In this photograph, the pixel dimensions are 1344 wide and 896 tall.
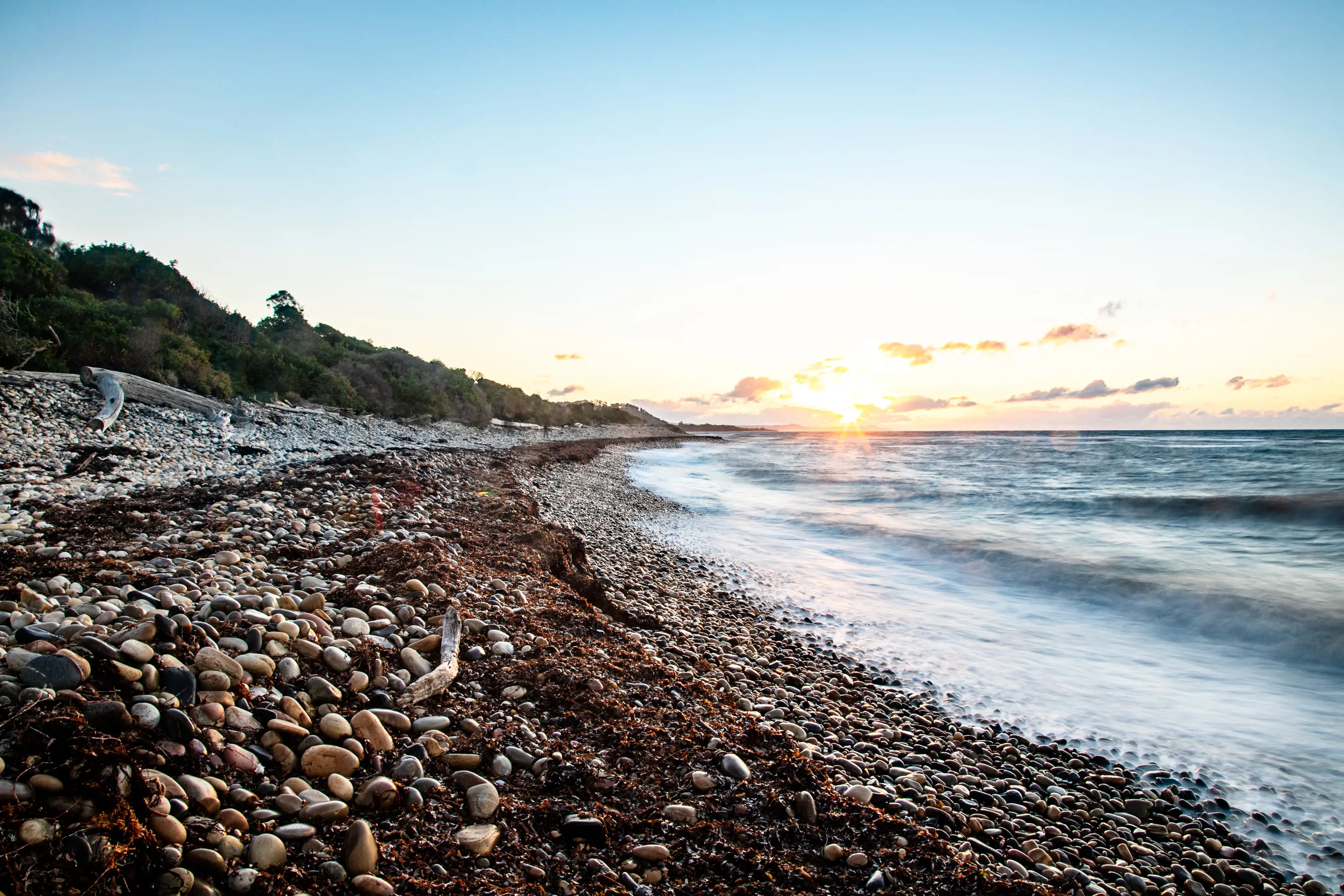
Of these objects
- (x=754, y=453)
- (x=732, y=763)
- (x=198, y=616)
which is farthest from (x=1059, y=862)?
(x=754, y=453)

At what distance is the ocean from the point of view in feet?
14.5

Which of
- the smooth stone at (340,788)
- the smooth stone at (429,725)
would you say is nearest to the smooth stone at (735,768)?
the smooth stone at (429,725)

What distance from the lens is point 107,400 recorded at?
12.6m

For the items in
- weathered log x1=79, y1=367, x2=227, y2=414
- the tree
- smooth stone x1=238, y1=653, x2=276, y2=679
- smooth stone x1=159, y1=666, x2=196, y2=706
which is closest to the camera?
smooth stone x1=159, y1=666, x2=196, y2=706

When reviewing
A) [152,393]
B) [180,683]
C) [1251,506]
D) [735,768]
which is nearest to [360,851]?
[180,683]

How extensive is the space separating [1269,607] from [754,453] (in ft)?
124

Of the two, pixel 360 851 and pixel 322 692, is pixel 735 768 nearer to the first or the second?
pixel 360 851

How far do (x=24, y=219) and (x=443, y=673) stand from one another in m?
41.4

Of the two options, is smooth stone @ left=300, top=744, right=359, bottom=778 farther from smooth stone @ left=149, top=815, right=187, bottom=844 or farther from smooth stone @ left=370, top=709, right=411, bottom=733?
smooth stone @ left=149, top=815, right=187, bottom=844

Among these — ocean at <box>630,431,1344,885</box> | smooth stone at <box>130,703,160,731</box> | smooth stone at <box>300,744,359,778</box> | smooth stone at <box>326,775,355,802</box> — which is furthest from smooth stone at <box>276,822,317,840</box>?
ocean at <box>630,431,1344,885</box>

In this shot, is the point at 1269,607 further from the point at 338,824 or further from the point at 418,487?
the point at 418,487

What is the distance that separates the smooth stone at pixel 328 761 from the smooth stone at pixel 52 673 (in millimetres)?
847

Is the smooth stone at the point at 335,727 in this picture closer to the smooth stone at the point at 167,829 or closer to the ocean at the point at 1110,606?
the smooth stone at the point at 167,829

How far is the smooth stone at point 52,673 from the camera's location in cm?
222
